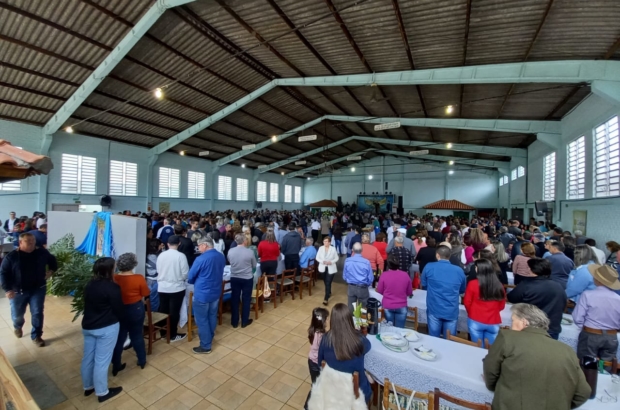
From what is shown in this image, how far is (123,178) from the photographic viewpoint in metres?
11.9

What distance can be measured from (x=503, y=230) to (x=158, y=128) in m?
12.8

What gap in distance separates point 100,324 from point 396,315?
310cm

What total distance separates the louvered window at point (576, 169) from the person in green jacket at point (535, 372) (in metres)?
7.80

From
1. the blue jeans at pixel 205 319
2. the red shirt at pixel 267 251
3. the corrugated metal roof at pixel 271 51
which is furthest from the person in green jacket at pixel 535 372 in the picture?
the corrugated metal roof at pixel 271 51

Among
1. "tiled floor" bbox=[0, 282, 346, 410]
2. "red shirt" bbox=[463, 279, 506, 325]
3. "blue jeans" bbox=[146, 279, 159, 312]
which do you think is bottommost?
"tiled floor" bbox=[0, 282, 346, 410]

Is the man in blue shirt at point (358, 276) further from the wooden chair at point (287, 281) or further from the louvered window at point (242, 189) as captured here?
the louvered window at point (242, 189)

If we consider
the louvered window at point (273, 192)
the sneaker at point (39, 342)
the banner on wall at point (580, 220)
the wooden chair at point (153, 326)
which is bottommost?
the sneaker at point (39, 342)

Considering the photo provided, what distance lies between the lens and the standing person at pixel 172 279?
3.35 metres

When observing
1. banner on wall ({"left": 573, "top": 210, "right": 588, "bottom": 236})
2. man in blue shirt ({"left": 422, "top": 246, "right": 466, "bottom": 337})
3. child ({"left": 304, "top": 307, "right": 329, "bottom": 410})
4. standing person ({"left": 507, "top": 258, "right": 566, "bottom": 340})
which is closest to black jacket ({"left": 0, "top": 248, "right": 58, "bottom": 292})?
child ({"left": 304, "top": 307, "right": 329, "bottom": 410})

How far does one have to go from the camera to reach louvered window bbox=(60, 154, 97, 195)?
10047 mm

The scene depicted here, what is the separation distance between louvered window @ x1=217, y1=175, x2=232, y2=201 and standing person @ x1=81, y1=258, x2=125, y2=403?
1494cm

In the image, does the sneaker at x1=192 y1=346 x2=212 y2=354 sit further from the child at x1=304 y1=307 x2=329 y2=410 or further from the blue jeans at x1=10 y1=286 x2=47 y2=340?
the blue jeans at x1=10 y1=286 x2=47 y2=340

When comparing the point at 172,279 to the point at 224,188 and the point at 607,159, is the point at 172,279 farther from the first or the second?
the point at 224,188

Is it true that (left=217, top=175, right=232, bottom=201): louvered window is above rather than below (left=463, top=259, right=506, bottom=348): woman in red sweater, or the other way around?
above
